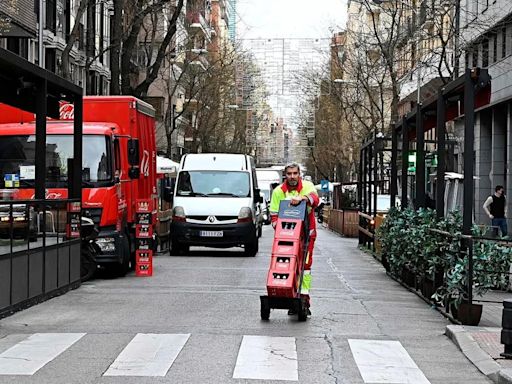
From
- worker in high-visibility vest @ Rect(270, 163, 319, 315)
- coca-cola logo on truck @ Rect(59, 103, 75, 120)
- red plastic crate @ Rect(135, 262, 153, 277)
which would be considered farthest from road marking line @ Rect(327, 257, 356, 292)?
coca-cola logo on truck @ Rect(59, 103, 75, 120)

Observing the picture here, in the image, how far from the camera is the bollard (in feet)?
32.3

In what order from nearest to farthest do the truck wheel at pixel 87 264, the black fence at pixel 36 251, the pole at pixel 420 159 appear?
the black fence at pixel 36 251 < the truck wheel at pixel 87 264 < the pole at pixel 420 159

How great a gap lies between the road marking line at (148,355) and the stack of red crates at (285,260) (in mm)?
1257

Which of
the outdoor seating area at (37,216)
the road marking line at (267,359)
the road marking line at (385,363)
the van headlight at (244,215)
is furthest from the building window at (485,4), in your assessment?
the road marking line at (267,359)

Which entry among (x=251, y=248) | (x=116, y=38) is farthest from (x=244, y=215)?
(x=116, y=38)

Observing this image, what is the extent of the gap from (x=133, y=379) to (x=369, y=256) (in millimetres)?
20778

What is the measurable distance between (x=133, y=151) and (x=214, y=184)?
7.79 meters

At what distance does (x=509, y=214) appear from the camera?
135ft

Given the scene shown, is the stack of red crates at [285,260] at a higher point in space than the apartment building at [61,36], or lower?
lower

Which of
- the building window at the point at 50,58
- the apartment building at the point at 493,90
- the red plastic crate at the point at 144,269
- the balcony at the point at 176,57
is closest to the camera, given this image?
the red plastic crate at the point at 144,269

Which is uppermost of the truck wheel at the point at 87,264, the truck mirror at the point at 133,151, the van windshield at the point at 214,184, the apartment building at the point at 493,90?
the apartment building at the point at 493,90

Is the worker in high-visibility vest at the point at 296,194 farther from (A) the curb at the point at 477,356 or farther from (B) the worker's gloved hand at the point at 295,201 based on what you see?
(A) the curb at the point at 477,356

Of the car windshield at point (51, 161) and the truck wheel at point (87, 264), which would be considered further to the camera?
the car windshield at point (51, 161)

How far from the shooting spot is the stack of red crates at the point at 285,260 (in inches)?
482
